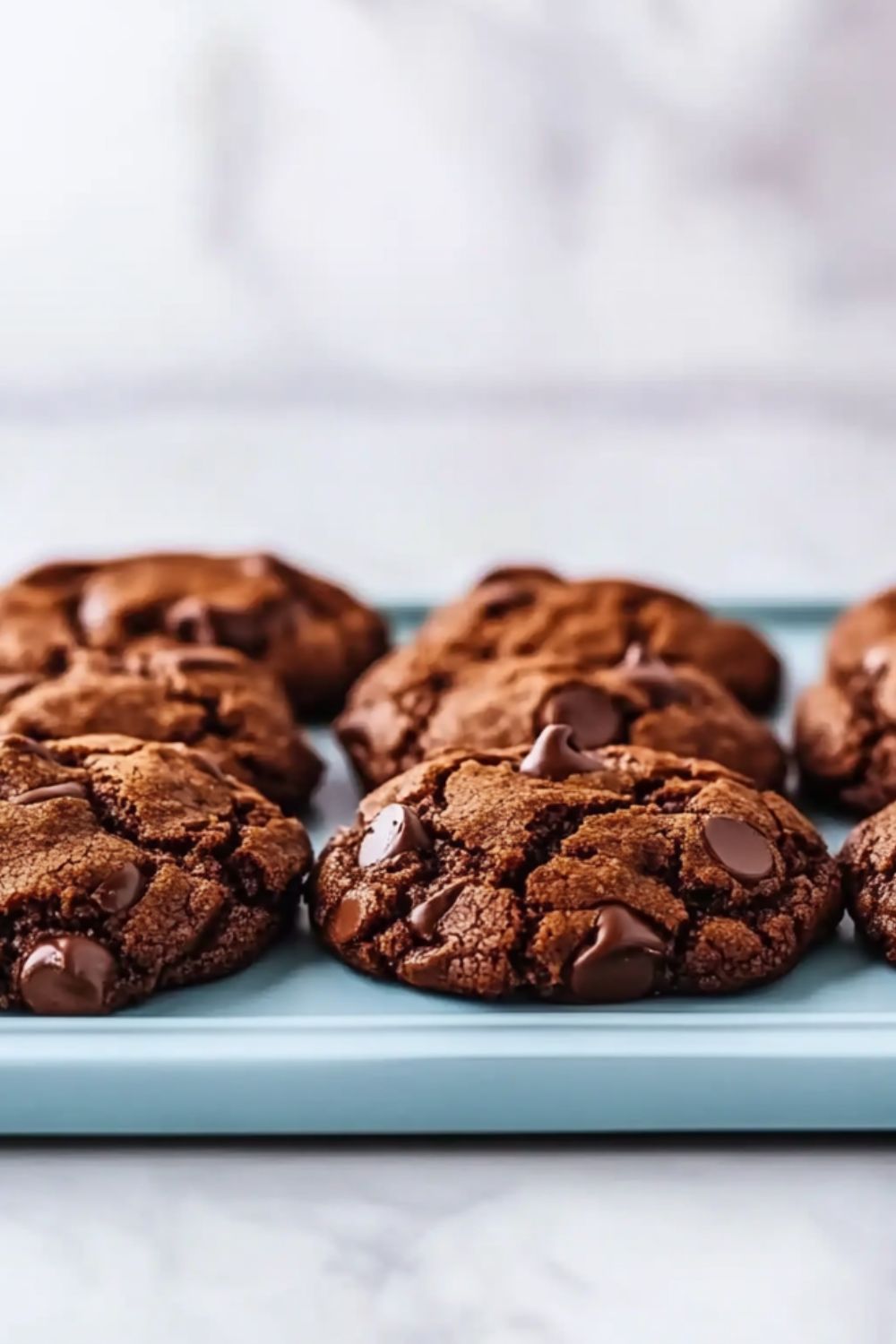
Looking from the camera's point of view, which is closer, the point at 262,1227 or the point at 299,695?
the point at 262,1227

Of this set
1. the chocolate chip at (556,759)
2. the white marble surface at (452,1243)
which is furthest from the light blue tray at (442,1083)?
the chocolate chip at (556,759)

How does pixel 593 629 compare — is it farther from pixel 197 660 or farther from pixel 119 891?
pixel 119 891

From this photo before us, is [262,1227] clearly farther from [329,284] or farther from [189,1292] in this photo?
[329,284]

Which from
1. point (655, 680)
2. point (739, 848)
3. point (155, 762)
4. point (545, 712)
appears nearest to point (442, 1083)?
point (739, 848)

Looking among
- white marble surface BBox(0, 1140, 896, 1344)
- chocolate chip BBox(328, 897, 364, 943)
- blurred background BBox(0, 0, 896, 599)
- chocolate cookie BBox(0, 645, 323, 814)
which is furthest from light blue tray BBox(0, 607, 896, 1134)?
blurred background BBox(0, 0, 896, 599)

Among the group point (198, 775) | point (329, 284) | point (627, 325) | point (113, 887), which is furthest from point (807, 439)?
point (113, 887)

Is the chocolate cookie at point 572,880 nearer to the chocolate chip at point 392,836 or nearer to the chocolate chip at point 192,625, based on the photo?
the chocolate chip at point 392,836
